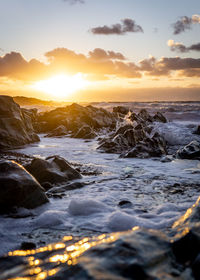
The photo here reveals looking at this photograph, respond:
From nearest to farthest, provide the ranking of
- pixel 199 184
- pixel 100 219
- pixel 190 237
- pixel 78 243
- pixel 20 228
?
pixel 190 237 < pixel 78 243 < pixel 20 228 < pixel 100 219 < pixel 199 184

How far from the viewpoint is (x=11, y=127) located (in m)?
9.69

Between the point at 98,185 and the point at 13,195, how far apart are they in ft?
5.20

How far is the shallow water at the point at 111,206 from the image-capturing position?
8.15ft

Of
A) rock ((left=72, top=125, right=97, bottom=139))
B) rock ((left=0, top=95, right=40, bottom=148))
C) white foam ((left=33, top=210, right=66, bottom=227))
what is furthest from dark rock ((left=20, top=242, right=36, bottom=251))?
rock ((left=72, top=125, right=97, bottom=139))

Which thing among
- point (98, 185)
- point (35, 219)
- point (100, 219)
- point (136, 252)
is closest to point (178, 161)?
point (98, 185)

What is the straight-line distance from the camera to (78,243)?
85.0 inches

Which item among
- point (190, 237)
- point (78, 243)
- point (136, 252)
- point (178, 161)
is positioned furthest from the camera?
point (178, 161)

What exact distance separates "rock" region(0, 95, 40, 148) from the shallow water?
4967 mm

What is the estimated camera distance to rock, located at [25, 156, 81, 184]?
4.26 metres

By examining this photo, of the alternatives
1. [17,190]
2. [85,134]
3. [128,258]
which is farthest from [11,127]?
[128,258]

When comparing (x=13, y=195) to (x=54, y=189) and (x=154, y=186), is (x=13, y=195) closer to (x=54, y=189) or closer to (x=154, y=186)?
(x=54, y=189)

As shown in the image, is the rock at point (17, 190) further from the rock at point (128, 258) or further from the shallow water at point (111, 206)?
the rock at point (128, 258)

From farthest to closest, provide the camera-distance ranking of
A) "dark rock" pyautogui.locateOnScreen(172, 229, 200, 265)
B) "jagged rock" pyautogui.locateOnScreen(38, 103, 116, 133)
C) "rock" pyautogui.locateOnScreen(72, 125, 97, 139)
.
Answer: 1. "jagged rock" pyautogui.locateOnScreen(38, 103, 116, 133)
2. "rock" pyautogui.locateOnScreen(72, 125, 97, 139)
3. "dark rock" pyautogui.locateOnScreen(172, 229, 200, 265)

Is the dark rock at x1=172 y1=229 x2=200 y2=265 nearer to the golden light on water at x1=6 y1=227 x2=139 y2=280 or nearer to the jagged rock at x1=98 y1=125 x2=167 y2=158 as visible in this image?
the golden light on water at x1=6 y1=227 x2=139 y2=280
